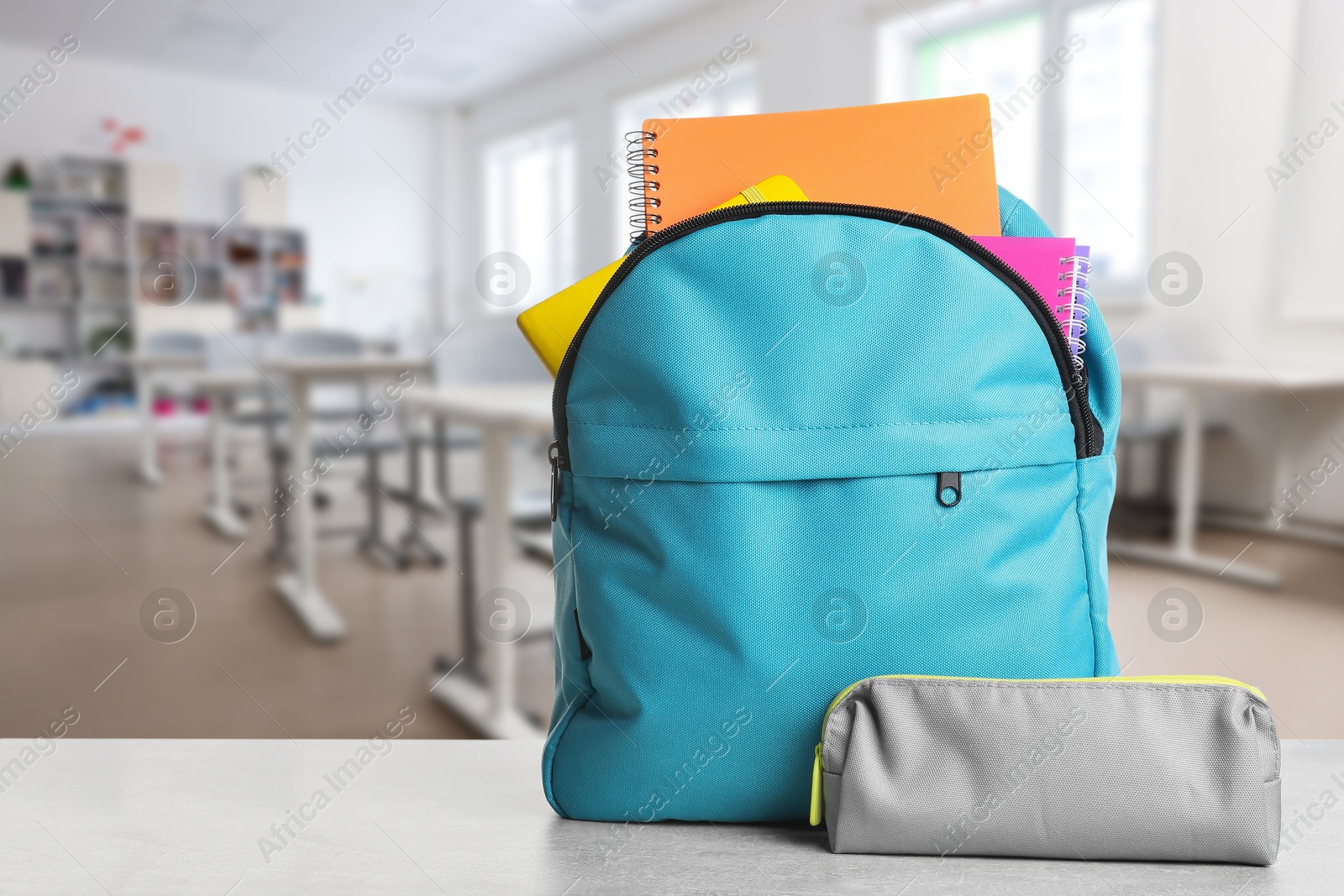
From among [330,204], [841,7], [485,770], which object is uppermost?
→ [841,7]

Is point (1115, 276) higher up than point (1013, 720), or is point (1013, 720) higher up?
point (1115, 276)

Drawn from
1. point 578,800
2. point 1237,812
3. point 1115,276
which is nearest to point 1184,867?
point 1237,812

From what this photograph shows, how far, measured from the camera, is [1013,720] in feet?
1.31

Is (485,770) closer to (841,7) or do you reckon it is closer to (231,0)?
(841,7)

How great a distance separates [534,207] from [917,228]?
7.28m

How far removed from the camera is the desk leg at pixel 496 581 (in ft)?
5.38

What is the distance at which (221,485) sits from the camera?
3.64m

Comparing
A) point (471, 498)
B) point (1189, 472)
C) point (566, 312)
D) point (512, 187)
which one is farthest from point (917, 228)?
point (512, 187)

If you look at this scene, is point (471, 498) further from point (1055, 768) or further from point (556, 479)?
point (1055, 768)

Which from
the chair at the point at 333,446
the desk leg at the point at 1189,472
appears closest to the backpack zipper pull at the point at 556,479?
the chair at the point at 333,446

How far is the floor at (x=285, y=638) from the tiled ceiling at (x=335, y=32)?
132 inches

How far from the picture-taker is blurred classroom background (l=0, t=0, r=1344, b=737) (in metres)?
2.12

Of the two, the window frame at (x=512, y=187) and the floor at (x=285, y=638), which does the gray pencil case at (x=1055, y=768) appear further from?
the window frame at (x=512, y=187)

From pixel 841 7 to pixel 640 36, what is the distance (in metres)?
1.64
